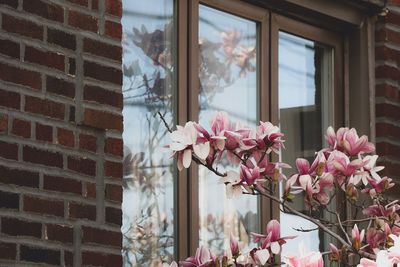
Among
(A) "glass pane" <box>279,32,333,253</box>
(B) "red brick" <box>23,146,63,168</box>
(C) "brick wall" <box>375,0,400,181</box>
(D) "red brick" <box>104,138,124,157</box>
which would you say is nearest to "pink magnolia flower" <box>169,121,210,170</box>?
(B) "red brick" <box>23,146,63,168</box>

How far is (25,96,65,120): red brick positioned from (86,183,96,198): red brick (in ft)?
0.96

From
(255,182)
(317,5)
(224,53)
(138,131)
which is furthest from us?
(317,5)

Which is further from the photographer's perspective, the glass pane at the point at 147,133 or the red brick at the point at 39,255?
the glass pane at the point at 147,133

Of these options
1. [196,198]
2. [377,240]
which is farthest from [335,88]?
[377,240]

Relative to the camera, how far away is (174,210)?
17.6 ft

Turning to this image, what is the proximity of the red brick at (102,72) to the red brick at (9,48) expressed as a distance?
1.15ft

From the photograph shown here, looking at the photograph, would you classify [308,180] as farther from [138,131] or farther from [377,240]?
[138,131]

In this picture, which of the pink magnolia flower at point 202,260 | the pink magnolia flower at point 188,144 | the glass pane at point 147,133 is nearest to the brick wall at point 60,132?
the glass pane at point 147,133

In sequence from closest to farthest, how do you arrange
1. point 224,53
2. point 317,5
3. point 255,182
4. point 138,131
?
point 255,182, point 138,131, point 224,53, point 317,5

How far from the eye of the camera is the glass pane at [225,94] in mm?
5527

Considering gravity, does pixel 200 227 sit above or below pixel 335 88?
below

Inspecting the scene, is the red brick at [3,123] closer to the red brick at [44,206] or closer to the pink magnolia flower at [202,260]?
the red brick at [44,206]

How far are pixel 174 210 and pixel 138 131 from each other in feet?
1.30

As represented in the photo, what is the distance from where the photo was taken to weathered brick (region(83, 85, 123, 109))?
4773mm
